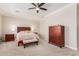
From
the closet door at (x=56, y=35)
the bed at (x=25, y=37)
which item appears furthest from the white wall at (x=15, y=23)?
the closet door at (x=56, y=35)

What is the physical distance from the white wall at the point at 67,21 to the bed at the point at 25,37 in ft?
1.88

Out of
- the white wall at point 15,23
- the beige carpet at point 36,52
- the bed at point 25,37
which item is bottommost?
the beige carpet at point 36,52

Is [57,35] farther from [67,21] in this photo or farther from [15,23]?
[15,23]

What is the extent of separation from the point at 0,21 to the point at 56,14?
3.46 metres

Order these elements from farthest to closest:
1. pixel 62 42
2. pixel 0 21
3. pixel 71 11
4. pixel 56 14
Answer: pixel 0 21 → pixel 56 14 → pixel 62 42 → pixel 71 11

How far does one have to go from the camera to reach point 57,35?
4750 mm

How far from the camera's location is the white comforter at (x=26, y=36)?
479 cm

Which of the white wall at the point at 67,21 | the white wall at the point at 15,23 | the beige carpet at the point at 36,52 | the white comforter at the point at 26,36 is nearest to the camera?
the beige carpet at the point at 36,52

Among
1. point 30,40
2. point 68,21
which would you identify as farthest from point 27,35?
point 68,21

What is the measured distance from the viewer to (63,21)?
185 inches

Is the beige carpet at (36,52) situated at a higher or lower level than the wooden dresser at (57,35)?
lower

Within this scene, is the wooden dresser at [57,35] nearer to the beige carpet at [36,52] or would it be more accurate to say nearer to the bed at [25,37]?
the beige carpet at [36,52]

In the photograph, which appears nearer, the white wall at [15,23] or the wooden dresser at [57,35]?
the white wall at [15,23]

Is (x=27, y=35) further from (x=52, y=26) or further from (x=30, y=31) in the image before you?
(x=52, y=26)
